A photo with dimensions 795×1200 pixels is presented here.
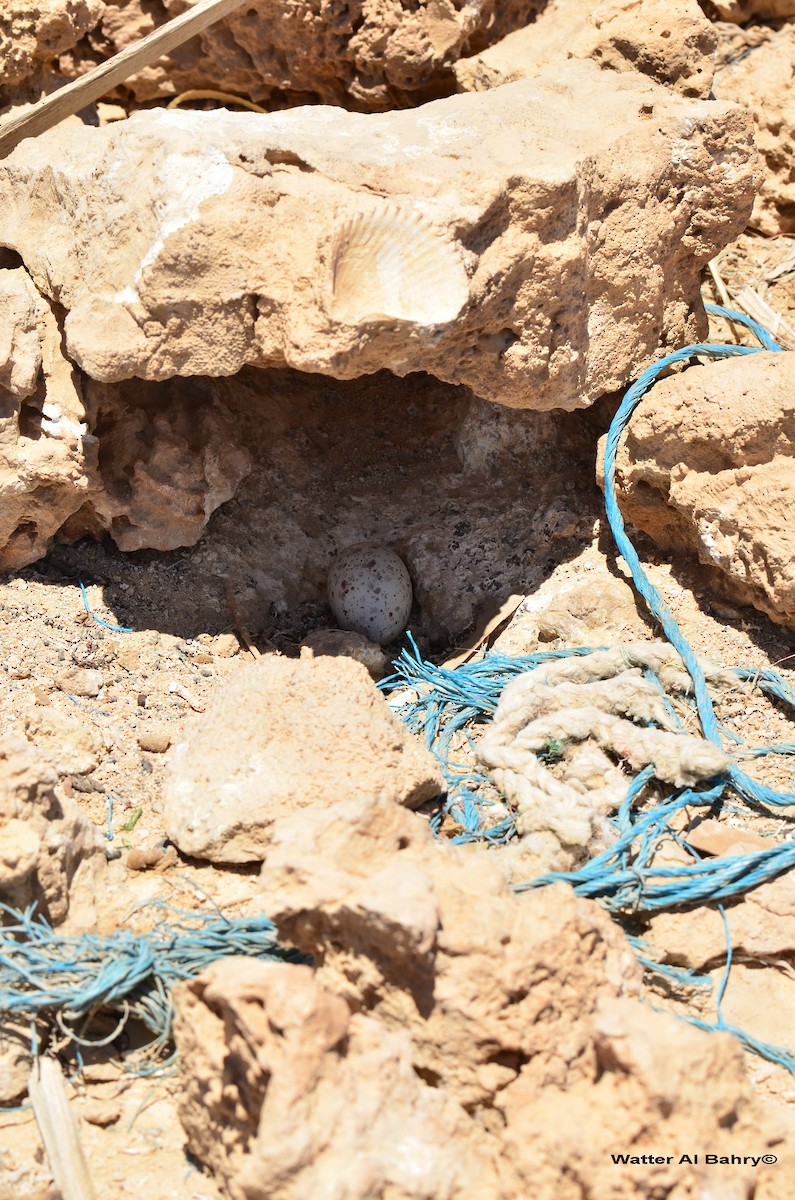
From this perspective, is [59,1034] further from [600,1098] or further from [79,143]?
[79,143]

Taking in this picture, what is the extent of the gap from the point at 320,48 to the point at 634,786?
Result: 3326mm

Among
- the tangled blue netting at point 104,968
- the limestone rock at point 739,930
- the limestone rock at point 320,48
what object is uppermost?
the limestone rock at point 320,48

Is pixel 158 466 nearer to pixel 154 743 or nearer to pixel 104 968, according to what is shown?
pixel 154 743

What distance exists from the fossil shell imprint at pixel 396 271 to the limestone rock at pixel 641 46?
162cm

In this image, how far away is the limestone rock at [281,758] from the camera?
288 centimetres

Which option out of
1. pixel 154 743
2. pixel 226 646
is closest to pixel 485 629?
pixel 226 646

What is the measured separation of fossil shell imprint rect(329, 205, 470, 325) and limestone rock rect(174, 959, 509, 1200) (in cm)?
170

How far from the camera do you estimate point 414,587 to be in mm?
4113

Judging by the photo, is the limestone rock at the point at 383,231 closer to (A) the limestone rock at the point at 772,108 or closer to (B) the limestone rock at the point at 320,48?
(B) the limestone rock at the point at 320,48

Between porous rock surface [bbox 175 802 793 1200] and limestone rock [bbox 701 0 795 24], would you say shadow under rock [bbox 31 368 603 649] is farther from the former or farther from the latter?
limestone rock [bbox 701 0 795 24]

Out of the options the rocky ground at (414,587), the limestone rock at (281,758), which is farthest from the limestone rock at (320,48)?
the limestone rock at (281,758)

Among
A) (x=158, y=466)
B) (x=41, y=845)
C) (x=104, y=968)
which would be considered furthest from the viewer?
(x=158, y=466)

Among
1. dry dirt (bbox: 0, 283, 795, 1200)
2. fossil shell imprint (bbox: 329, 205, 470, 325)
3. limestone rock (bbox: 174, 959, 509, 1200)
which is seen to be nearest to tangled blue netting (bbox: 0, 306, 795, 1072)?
dry dirt (bbox: 0, 283, 795, 1200)

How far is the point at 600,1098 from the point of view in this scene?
6.68ft
